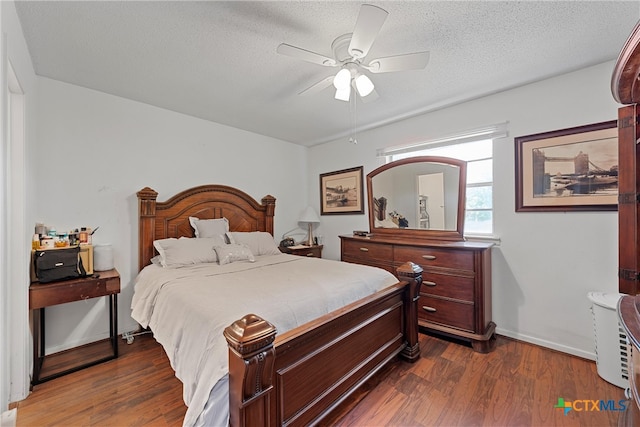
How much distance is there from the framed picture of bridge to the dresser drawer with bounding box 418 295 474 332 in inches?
43.2

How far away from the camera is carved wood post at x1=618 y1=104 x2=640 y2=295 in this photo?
1.27 meters

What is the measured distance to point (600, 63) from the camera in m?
2.16

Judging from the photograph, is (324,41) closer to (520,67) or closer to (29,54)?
(520,67)

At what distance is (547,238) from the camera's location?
243 centimetres

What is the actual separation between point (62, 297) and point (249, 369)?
1.95m

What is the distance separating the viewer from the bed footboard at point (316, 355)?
109 cm

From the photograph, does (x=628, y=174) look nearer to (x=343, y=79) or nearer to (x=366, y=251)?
(x=343, y=79)

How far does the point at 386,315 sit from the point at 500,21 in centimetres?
210

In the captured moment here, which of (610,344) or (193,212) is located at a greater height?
(193,212)

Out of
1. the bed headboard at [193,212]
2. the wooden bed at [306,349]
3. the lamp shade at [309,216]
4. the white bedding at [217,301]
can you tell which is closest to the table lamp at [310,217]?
the lamp shade at [309,216]

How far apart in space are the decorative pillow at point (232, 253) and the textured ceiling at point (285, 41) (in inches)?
60.9

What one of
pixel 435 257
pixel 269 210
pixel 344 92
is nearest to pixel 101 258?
pixel 269 210

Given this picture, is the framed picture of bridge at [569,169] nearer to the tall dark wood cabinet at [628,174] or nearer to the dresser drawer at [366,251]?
the tall dark wood cabinet at [628,174]

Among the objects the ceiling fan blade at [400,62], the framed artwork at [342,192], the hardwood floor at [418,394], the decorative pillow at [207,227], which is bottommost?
the hardwood floor at [418,394]
